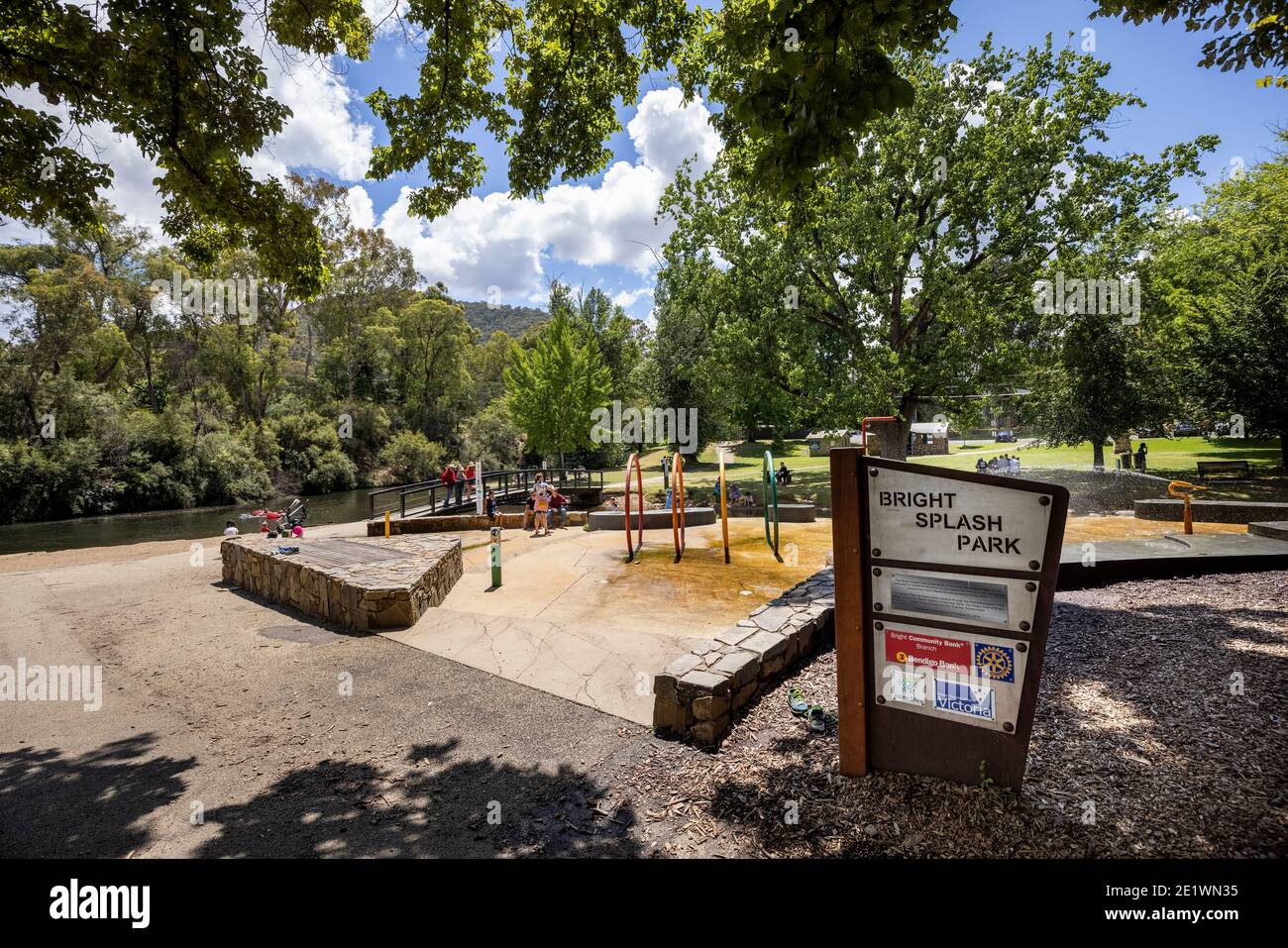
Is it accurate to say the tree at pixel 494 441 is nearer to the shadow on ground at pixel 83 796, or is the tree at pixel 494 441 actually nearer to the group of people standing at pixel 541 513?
the group of people standing at pixel 541 513

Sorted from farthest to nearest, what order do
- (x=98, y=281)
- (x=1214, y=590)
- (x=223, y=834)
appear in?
1. (x=98, y=281)
2. (x=1214, y=590)
3. (x=223, y=834)

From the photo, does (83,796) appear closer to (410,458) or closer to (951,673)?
(951,673)

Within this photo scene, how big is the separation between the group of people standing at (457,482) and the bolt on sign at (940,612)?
1672 centimetres

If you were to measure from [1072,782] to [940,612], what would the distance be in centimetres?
110

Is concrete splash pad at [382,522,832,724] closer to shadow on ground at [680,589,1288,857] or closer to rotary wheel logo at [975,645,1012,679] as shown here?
shadow on ground at [680,589,1288,857]

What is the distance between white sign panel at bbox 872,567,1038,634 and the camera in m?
2.69

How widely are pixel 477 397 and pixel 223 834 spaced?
51484mm

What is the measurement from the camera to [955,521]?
111 inches

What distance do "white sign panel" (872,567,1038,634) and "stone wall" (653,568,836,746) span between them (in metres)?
0.70

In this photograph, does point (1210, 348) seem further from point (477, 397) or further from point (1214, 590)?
point (477, 397)

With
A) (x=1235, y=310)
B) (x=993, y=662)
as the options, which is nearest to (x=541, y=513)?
(x=993, y=662)

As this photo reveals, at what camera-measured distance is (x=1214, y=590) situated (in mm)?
5730

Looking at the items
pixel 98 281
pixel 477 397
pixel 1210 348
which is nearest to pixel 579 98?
pixel 1210 348

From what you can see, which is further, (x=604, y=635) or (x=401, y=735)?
(x=604, y=635)
